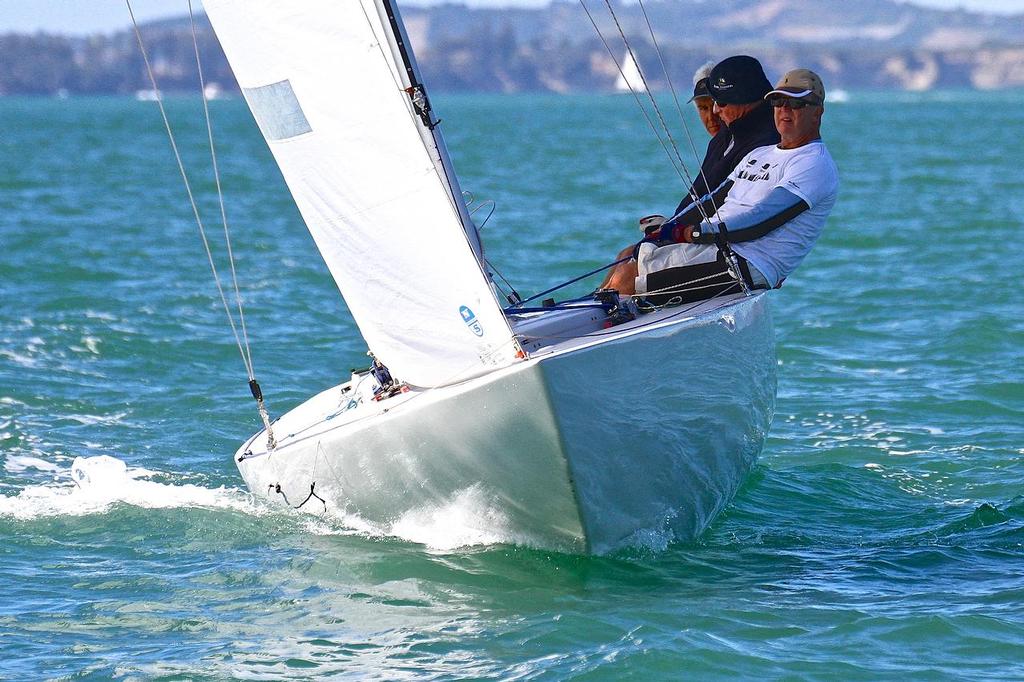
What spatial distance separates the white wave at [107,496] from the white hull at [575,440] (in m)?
0.95

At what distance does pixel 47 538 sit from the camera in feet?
19.0

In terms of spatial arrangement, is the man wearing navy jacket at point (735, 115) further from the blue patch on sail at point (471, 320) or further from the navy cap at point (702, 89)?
the blue patch on sail at point (471, 320)

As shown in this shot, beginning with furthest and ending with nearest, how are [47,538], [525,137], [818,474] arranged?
[525,137], [818,474], [47,538]

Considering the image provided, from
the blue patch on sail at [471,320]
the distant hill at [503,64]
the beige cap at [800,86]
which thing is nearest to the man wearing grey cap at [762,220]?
the beige cap at [800,86]

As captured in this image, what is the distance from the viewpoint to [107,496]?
21.0ft

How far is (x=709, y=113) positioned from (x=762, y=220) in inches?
32.0

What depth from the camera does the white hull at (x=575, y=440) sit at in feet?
15.2

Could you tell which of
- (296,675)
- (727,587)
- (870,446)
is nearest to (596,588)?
(727,587)

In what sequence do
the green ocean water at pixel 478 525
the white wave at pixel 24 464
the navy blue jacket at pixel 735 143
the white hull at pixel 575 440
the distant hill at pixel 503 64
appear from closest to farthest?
1. the green ocean water at pixel 478 525
2. the white hull at pixel 575 440
3. the navy blue jacket at pixel 735 143
4. the white wave at pixel 24 464
5. the distant hill at pixel 503 64

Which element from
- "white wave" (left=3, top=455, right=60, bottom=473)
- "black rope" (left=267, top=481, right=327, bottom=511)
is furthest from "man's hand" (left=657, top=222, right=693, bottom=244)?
"white wave" (left=3, top=455, right=60, bottom=473)

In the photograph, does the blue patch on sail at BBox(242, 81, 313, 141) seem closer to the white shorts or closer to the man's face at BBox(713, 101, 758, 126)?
the white shorts

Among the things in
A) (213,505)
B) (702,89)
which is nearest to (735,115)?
(702,89)

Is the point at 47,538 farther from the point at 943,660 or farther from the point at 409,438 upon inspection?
the point at 943,660

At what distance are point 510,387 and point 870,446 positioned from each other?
3.43m
